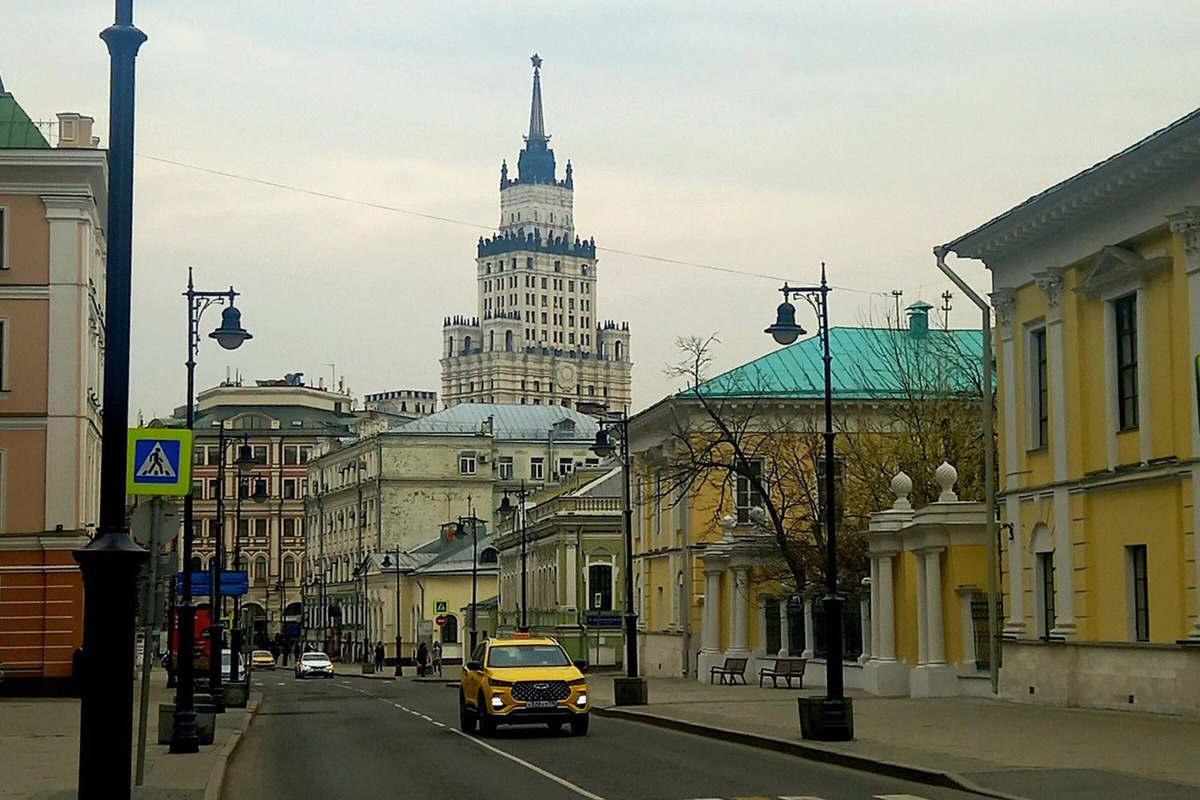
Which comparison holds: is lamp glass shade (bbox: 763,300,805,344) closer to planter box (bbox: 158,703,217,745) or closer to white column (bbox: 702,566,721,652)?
planter box (bbox: 158,703,217,745)

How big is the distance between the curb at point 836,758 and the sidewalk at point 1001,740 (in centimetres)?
3

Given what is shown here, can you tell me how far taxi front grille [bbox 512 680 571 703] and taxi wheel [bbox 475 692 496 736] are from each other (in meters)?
0.69

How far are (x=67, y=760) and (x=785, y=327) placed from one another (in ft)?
40.8

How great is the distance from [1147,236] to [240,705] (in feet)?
83.5

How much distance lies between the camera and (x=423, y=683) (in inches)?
3036

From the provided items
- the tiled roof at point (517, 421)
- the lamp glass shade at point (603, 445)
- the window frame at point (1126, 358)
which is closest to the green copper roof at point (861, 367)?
the lamp glass shade at point (603, 445)

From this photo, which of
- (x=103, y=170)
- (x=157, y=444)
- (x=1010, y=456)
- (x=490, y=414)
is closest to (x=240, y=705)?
(x=103, y=170)

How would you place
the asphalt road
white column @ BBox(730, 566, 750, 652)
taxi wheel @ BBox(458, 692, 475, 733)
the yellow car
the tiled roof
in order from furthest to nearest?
the tiled roof
the yellow car
white column @ BBox(730, 566, 750, 652)
taxi wheel @ BBox(458, 692, 475, 733)
the asphalt road

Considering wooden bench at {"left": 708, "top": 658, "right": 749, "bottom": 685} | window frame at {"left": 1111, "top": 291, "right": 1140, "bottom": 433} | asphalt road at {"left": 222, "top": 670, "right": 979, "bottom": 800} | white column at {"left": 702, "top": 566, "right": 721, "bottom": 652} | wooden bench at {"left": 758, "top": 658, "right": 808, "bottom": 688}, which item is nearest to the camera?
asphalt road at {"left": 222, "top": 670, "right": 979, "bottom": 800}

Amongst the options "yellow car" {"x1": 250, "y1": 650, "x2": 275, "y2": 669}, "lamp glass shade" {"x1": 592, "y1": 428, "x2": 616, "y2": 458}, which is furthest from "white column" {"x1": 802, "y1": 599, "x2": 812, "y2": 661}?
"yellow car" {"x1": 250, "y1": 650, "x2": 275, "y2": 669}

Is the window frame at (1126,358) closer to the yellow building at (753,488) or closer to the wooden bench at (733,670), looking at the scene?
the yellow building at (753,488)

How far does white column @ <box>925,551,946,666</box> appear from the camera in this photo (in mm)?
38531

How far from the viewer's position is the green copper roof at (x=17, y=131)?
48.4 m

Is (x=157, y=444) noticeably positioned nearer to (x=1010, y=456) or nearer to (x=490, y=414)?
(x=1010, y=456)
